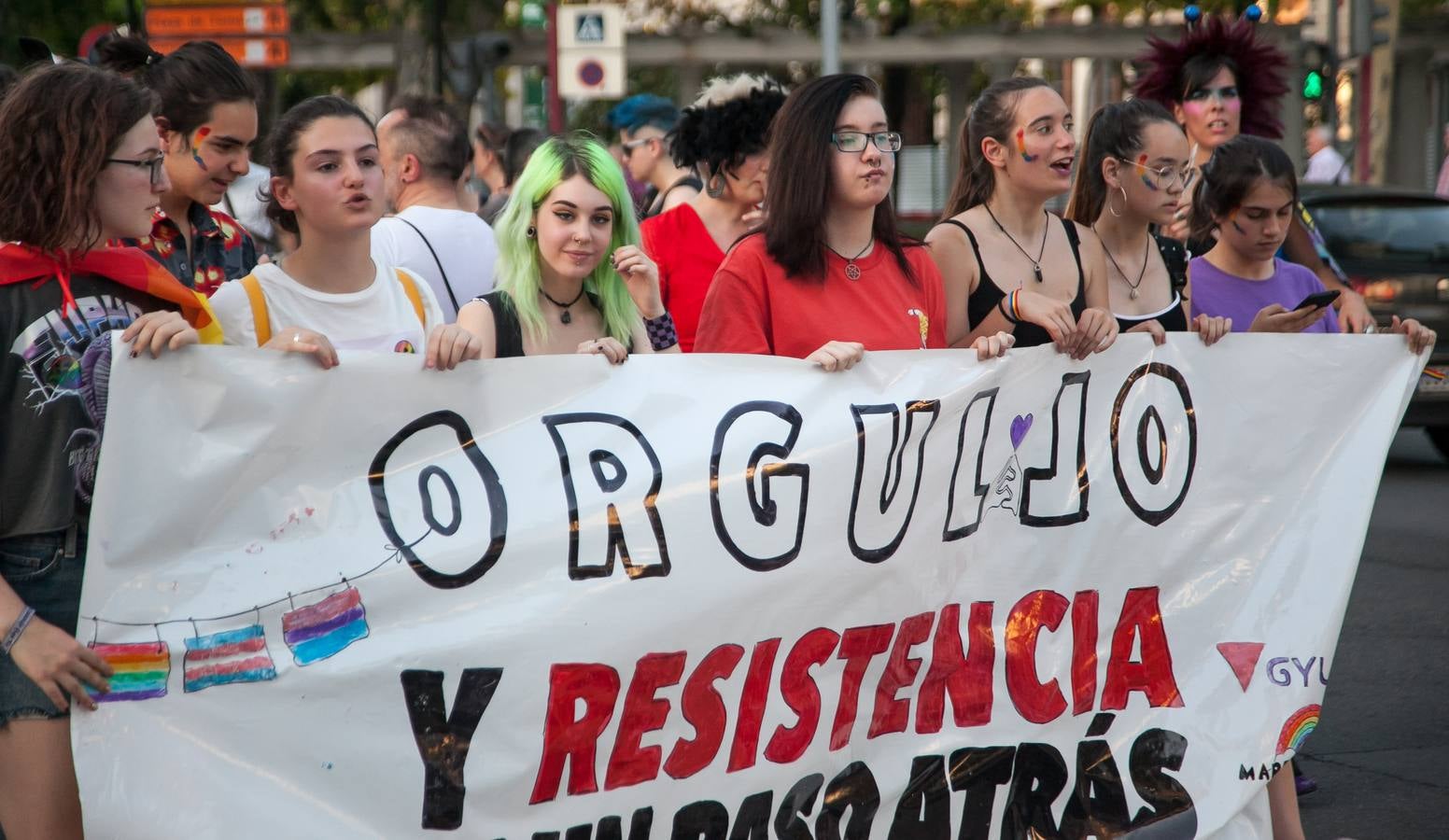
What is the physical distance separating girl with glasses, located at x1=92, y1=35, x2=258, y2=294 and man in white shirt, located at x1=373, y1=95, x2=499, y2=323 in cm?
82

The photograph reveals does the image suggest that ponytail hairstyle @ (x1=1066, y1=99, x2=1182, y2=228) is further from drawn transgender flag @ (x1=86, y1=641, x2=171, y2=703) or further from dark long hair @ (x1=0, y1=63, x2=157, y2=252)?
drawn transgender flag @ (x1=86, y1=641, x2=171, y2=703)

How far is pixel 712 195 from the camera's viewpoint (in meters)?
5.41

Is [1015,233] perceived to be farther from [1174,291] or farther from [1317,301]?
[1317,301]

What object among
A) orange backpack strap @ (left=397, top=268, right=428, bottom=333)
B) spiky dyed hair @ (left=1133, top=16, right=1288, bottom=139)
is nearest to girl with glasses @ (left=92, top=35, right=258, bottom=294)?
orange backpack strap @ (left=397, top=268, right=428, bottom=333)

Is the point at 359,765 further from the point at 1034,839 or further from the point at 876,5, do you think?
the point at 876,5

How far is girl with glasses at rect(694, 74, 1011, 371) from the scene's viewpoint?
3.79m

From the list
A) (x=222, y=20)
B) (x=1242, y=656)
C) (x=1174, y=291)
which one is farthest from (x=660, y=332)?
(x=222, y=20)

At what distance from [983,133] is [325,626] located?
2270 mm

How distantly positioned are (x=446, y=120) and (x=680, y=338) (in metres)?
1.27

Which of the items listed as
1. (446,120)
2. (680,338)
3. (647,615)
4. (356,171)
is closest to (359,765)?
(647,615)

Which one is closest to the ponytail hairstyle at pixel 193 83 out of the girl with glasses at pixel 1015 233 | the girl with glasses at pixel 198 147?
the girl with glasses at pixel 198 147

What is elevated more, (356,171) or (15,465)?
(356,171)

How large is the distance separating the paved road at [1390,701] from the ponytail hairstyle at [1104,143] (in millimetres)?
1761

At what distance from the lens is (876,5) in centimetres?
2245
